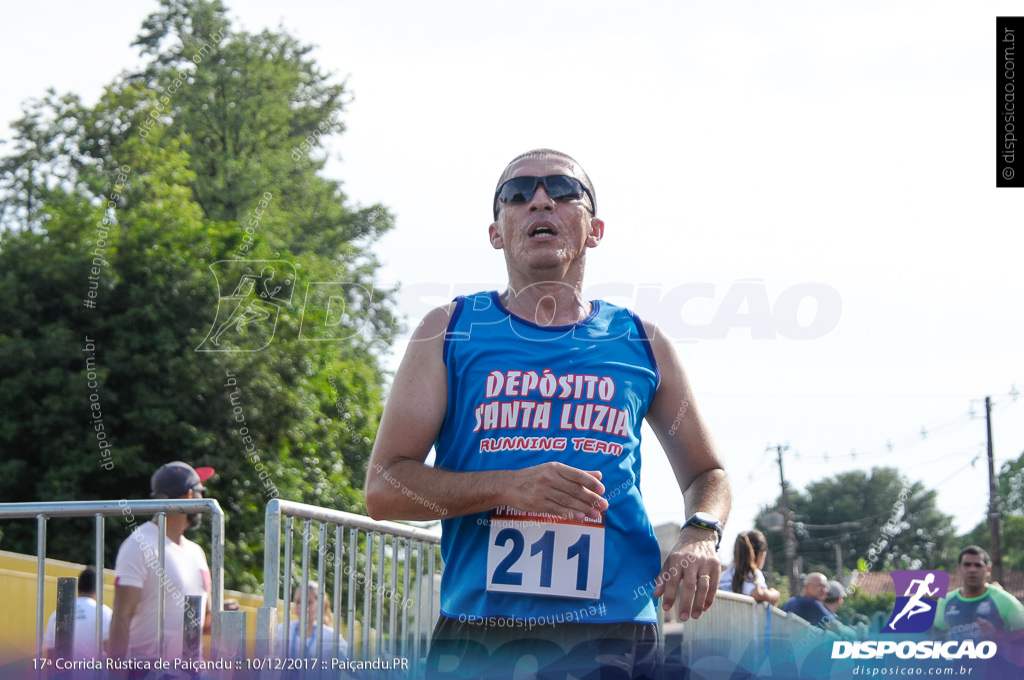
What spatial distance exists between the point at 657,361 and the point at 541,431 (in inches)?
17.4

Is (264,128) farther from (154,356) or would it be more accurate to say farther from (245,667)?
(245,667)

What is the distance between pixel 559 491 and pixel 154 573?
10.2ft

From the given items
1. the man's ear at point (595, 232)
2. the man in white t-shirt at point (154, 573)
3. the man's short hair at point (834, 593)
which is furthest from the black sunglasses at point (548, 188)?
the man's short hair at point (834, 593)

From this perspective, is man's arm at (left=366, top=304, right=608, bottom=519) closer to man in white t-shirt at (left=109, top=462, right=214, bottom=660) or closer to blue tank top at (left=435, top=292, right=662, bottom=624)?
blue tank top at (left=435, top=292, right=662, bottom=624)

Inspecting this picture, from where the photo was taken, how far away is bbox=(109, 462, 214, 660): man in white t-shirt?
14.3ft

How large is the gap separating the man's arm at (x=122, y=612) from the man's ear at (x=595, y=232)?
2401mm

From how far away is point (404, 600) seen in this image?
4277 millimetres

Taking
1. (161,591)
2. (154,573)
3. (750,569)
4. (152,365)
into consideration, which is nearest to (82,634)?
(161,591)

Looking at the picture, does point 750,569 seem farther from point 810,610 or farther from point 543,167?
point 543,167

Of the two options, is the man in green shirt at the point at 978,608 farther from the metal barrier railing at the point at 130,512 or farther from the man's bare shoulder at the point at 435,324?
the man's bare shoulder at the point at 435,324

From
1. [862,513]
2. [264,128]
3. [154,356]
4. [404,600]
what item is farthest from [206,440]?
[862,513]

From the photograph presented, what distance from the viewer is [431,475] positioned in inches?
102

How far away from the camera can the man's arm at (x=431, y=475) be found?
2416 mm

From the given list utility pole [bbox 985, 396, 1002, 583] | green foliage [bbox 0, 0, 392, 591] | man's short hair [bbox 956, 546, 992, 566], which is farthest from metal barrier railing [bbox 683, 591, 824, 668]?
utility pole [bbox 985, 396, 1002, 583]
